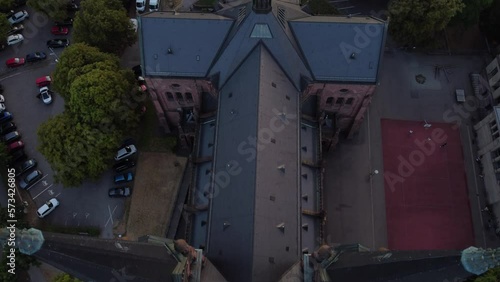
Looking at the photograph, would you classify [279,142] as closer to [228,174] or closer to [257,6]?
[228,174]

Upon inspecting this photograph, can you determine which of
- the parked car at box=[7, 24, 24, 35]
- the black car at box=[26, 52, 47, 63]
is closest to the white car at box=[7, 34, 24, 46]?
the parked car at box=[7, 24, 24, 35]

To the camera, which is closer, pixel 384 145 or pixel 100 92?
pixel 100 92

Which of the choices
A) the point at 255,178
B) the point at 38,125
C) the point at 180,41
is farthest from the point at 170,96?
the point at 38,125

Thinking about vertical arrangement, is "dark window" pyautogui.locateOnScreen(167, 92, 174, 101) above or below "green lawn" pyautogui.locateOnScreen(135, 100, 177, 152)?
above

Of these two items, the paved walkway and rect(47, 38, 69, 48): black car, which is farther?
rect(47, 38, 69, 48): black car

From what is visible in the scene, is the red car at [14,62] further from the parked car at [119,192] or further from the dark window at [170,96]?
the dark window at [170,96]

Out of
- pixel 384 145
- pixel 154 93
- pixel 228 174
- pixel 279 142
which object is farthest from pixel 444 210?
pixel 154 93

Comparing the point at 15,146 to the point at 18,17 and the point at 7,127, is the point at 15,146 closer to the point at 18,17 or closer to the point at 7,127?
the point at 7,127

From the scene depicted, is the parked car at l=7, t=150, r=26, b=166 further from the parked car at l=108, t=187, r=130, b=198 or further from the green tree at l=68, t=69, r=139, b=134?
the parked car at l=108, t=187, r=130, b=198
